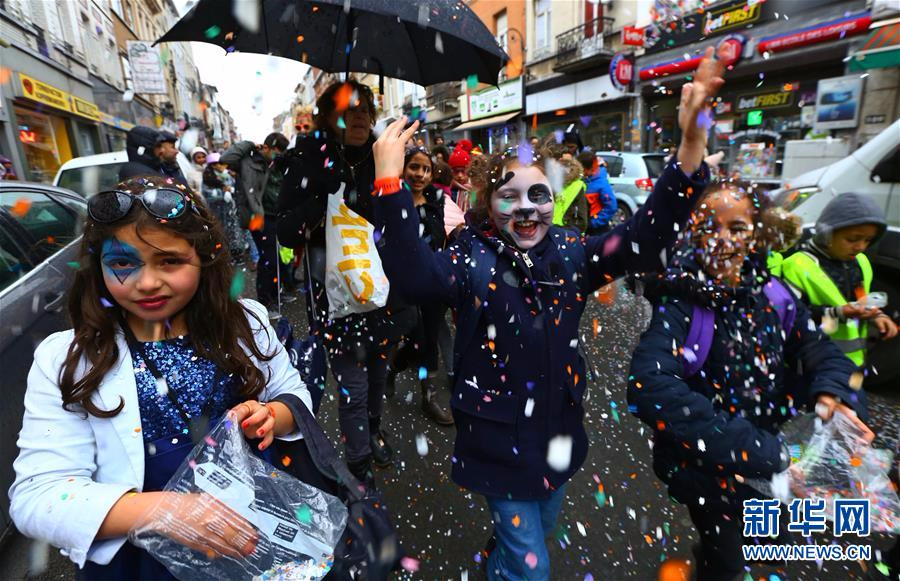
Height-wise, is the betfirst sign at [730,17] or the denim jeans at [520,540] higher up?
the betfirst sign at [730,17]

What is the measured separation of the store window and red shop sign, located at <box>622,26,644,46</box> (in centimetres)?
1546

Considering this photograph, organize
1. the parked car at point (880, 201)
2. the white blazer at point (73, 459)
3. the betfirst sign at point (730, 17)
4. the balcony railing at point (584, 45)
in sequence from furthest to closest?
the balcony railing at point (584, 45)
the betfirst sign at point (730, 17)
the parked car at point (880, 201)
the white blazer at point (73, 459)

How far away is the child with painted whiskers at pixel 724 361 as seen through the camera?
5.04ft

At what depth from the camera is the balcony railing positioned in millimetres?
15516

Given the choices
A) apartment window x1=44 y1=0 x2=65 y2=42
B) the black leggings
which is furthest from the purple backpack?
apartment window x1=44 y1=0 x2=65 y2=42

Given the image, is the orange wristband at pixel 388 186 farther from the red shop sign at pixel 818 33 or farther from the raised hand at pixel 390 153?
the red shop sign at pixel 818 33

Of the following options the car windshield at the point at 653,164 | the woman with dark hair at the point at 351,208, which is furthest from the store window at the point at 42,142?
the car windshield at the point at 653,164

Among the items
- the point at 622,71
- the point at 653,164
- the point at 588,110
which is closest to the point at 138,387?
the point at 653,164

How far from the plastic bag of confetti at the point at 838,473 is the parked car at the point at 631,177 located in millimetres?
8004

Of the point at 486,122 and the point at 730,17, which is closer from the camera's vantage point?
the point at 730,17

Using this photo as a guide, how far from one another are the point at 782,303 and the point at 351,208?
1.73 metres

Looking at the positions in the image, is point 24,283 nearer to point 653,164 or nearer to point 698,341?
point 698,341

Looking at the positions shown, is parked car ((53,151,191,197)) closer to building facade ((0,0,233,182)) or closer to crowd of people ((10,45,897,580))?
building facade ((0,0,233,182))

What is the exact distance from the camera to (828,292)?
2410 millimetres
